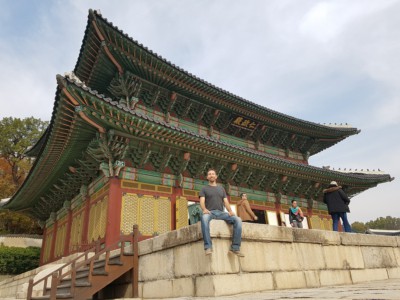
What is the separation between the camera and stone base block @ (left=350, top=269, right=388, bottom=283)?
7.70 metres

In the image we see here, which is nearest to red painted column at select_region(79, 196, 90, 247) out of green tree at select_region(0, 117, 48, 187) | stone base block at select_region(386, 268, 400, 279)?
stone base block at select_region(386, 268, 400, 279)

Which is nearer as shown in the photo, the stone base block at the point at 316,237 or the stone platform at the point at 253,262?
the stone platform at the point at 253,262

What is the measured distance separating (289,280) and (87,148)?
8724 mm

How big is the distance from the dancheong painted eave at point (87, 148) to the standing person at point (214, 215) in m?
4.99

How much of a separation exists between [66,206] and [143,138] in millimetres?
7355

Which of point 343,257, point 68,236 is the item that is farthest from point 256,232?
point 68,236

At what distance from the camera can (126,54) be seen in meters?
12.7

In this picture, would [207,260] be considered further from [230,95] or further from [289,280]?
[230,95]

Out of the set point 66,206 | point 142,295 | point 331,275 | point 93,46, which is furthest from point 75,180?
point 331,275

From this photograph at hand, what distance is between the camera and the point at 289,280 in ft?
20.8

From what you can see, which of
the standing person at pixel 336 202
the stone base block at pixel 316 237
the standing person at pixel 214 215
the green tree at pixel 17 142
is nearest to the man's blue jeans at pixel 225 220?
the standing person at pixel 214 215

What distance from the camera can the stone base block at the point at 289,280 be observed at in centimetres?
617

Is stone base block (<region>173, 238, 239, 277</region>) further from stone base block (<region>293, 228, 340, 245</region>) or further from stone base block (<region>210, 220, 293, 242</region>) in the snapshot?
stone base block (<region>293, 228, 340, 245</region>)

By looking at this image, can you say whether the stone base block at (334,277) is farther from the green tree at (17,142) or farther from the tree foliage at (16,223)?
the green tree at (17,142)
